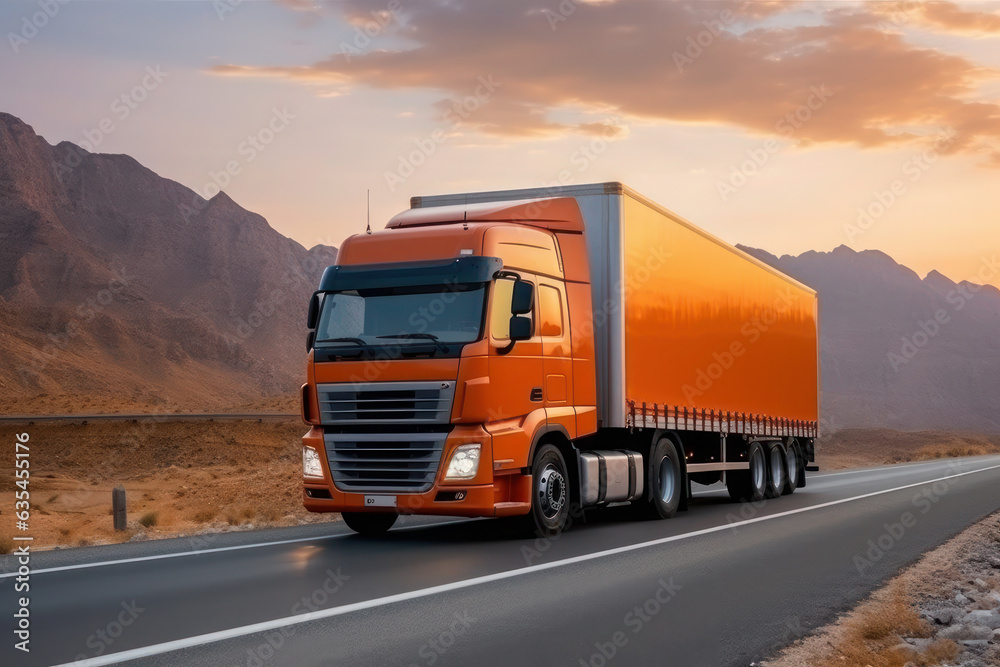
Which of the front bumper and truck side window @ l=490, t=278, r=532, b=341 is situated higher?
truck side window @ l=490, t=278, r=532, b=341

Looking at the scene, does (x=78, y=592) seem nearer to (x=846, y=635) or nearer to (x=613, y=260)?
(x=846, y=635)

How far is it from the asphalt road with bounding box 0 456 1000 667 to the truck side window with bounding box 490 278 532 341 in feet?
7.97

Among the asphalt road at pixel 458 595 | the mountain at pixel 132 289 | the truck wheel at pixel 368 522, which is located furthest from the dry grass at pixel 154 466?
the mountain at pixel 132 289

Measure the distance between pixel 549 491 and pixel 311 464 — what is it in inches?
113

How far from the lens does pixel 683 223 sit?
17625mm

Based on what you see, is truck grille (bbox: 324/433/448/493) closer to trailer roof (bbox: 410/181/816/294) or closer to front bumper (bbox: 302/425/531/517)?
front bumper (bbox: 302/425/531/517)

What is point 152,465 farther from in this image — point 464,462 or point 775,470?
point 464,462

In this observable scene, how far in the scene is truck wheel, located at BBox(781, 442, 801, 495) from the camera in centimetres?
2366

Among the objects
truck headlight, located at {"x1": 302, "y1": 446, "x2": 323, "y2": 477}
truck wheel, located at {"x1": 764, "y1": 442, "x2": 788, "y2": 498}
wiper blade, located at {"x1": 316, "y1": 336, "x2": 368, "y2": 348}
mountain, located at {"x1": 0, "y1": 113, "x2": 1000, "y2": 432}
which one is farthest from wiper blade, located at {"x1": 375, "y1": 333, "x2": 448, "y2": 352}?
mountain, located at {"x1": 0, "y1": 113, "x2": 1000, "y2": 432}

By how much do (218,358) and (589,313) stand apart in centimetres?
8496

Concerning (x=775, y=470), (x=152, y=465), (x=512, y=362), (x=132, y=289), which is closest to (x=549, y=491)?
(x=512, y=362)

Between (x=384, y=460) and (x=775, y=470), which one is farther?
(x=775, y=470)

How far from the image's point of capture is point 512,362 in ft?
40.9

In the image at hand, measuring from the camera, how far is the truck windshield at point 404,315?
12250mm
